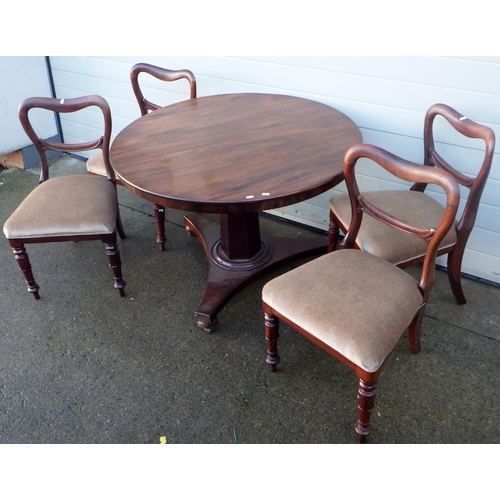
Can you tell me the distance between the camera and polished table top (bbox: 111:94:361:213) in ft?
5.87

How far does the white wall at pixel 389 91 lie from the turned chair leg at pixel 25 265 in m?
1.41

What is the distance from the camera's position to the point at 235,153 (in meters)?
2.05

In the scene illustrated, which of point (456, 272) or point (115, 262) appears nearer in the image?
point (456, 272)

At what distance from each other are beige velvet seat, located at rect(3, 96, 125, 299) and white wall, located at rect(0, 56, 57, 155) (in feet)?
4.26

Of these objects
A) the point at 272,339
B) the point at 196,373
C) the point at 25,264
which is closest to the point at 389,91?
the point at 272,339

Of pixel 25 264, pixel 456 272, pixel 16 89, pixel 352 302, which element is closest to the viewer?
pixel 352 302

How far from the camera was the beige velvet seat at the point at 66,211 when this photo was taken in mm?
2266

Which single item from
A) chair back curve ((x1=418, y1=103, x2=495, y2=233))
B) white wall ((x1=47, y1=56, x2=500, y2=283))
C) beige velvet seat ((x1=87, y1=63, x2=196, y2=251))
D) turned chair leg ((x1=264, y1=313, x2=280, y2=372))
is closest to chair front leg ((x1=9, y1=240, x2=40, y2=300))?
beige velvet seat ((x1=87, y1=63, x2=196, y2=251))

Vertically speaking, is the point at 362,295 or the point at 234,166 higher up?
the point at 234,166

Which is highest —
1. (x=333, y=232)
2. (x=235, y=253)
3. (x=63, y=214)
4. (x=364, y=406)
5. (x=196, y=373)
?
(x=63, y=214)

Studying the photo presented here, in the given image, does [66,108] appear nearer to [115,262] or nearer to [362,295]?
[115,262]

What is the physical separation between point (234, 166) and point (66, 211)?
2.95 feet

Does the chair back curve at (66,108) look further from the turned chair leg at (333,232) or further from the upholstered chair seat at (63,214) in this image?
the turned chair leg at (333,232)

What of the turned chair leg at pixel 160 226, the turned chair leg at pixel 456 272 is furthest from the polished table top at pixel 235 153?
the turned chair leg at pixel 456 272
